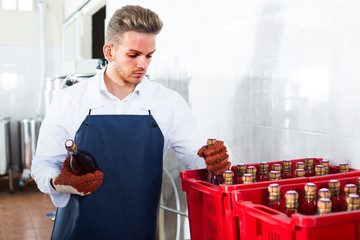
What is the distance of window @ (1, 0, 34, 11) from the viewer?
616cm

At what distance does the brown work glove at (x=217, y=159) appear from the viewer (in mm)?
1576

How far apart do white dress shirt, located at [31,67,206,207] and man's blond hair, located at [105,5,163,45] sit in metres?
0.23

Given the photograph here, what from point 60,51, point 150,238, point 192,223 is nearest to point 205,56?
point 150,238

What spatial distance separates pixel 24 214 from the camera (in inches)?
190

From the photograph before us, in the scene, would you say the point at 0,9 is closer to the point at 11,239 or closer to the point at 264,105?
the point at 11,239

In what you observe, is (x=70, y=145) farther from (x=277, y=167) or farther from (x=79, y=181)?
(x=277, y=167)

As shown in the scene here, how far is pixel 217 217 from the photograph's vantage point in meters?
1.39

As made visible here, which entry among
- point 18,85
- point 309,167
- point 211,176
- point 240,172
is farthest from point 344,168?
point 18,85

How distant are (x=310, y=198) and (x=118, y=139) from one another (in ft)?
3.33

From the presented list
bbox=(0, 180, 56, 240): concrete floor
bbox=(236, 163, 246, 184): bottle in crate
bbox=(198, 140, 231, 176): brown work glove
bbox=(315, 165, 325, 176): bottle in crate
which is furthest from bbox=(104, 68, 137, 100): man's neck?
bbox=(0, 180, 56, 240): concrete floor

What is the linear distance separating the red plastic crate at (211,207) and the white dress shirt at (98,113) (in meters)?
0.45

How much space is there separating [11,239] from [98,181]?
2760 mm

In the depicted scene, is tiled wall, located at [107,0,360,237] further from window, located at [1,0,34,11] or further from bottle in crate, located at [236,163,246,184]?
window, located at [1,0,34,11]

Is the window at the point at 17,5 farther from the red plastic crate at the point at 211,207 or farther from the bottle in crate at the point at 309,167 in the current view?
the bottle in crate at the point at 309,167
